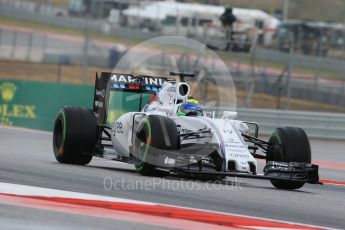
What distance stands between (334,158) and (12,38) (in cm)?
1679

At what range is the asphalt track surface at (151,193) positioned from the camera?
8.72 meters

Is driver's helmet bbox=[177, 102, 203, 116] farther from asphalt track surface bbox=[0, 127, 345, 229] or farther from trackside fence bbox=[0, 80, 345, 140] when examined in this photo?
trackside fence bbox=[0, 80, 345, 140]

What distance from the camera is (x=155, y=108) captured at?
45.3 feet

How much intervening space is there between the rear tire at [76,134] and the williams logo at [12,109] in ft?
36.6

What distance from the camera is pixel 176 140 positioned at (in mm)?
12398

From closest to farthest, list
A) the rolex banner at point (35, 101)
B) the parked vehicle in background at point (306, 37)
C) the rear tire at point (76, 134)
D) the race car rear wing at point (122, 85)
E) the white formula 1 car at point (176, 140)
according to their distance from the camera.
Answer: the white formula 1 car at point (176, 140) < the rear tire at point (76, 134) < the race car rear wing at point (122, 85) < the rolex banner at point (35, 101) < the parked vehicle in background at point (306, 37)

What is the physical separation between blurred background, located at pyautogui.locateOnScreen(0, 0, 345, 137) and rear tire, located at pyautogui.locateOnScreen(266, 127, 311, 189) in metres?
13.8

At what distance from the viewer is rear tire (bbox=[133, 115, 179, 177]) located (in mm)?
12344

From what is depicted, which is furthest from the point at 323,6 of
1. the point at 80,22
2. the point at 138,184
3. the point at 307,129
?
the point at 138,184

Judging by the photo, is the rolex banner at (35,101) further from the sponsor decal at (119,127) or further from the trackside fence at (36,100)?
the sponsor decal at (119,127)

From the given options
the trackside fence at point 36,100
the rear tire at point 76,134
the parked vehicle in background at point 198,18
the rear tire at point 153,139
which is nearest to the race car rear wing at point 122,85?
the rear tire at point 76,134

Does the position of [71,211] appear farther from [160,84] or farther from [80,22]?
[80,22]

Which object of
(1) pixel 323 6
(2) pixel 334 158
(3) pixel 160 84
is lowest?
(2) pixel 334 158

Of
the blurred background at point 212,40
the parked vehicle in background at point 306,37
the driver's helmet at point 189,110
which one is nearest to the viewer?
the driver's helmet at point 189,110
